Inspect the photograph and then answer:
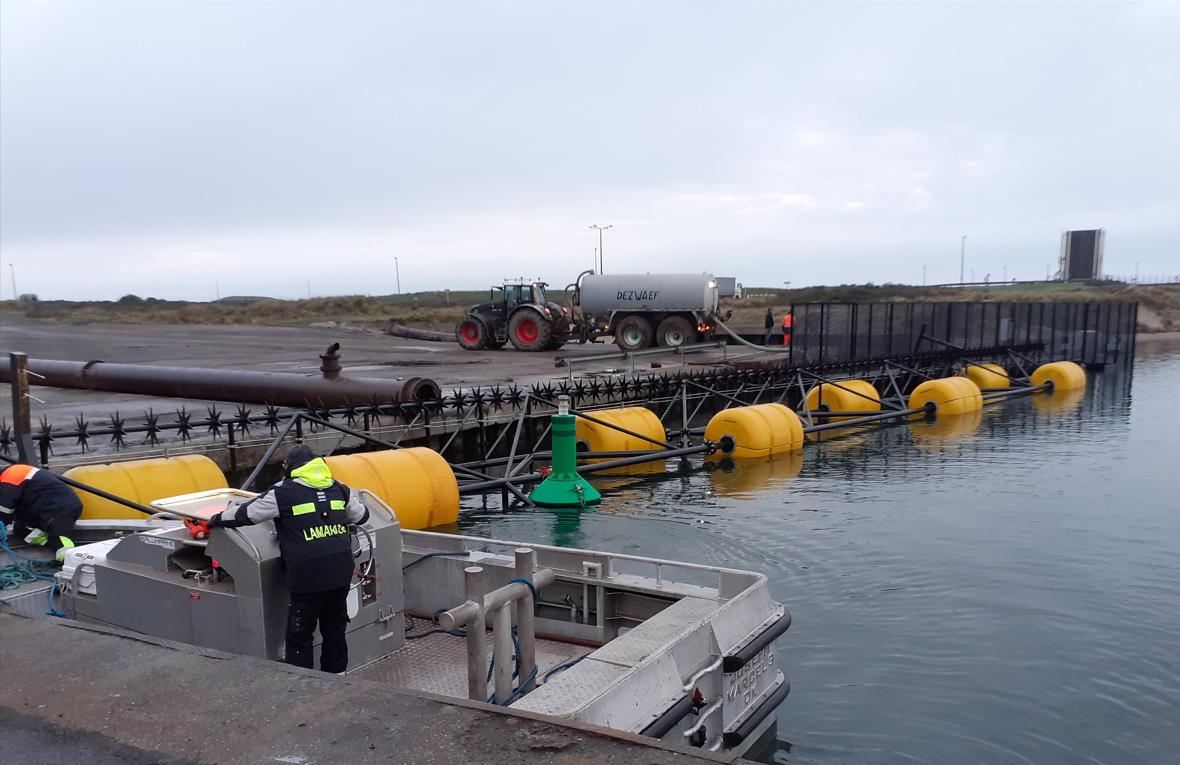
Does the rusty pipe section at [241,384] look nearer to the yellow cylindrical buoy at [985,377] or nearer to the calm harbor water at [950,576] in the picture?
the calm harbor water at [950,576]

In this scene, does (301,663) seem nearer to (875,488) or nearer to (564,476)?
(564,476)

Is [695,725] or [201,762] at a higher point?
[201,762]

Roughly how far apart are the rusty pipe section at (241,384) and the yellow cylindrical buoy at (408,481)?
3.93 m

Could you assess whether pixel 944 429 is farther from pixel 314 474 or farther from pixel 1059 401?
pixel 314 474

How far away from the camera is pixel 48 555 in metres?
7.80

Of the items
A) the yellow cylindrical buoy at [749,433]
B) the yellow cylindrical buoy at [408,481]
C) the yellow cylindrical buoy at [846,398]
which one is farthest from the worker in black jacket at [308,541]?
the yellow cylindrical buoy at [846,398]

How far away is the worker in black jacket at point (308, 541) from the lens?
5.30 meters

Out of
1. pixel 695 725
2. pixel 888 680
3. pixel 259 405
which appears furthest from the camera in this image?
pixel 259 405

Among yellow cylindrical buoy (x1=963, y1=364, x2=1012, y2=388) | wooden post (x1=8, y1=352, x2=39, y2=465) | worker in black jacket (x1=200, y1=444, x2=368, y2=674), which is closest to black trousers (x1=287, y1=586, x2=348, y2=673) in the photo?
worker in black jacket (x1=200, y1=444, x2=368, y2=674)

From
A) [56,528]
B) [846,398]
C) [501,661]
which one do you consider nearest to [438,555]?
[501,661]

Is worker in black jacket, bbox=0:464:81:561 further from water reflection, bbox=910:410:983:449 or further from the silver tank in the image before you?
the silver tank

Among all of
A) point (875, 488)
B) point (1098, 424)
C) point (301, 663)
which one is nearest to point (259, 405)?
point (875, 488)

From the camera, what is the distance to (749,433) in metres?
17.2

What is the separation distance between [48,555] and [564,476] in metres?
7.48
